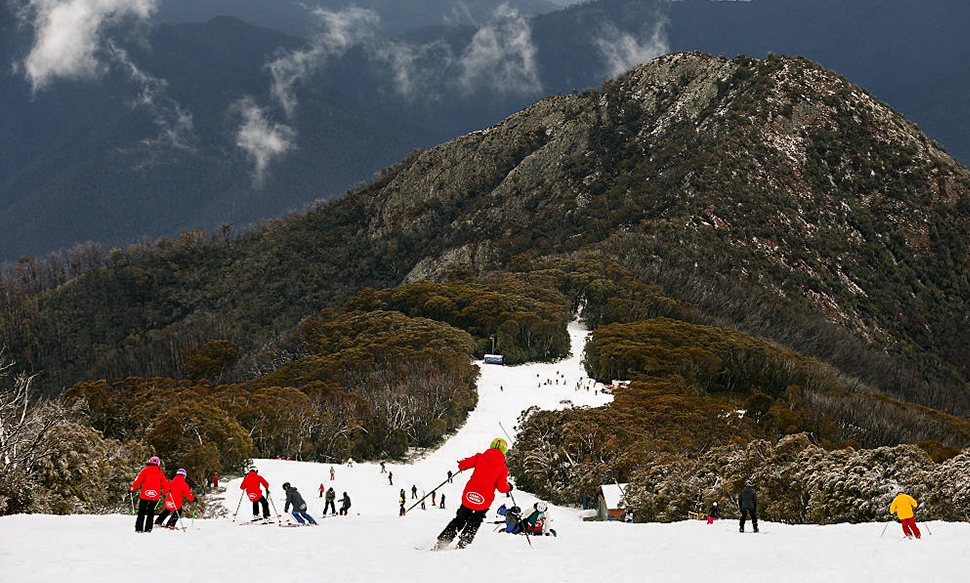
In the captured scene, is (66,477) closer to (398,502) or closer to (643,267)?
(398,502)

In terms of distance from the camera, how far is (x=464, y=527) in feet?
58.6

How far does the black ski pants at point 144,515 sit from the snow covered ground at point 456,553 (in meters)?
0.32

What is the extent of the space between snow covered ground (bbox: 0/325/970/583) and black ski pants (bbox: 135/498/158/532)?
0.32 meters

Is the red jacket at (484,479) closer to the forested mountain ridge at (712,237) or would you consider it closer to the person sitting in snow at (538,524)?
the person sitting in snow at (538,524)

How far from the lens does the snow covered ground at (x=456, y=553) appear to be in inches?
611

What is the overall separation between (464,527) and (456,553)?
1.99 ft

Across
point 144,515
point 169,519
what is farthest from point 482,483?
point 169,519

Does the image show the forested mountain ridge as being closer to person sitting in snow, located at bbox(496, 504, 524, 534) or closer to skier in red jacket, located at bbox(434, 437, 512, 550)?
person sitting in snow, located at bbox(496, 504, 524, 534)

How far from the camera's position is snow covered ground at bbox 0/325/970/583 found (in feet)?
51.0

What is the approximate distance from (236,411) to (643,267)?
74.1m

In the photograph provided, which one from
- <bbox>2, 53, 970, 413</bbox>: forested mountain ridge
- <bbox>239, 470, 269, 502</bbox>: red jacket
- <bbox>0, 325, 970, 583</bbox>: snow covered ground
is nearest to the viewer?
<bbox>0, 325, 970, 583</bbox>: snow covered ground

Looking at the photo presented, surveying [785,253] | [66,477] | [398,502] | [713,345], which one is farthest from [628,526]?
[785,253]

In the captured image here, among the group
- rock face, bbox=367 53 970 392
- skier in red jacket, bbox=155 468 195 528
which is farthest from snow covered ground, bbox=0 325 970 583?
rock face, bbox=367 53 970 392

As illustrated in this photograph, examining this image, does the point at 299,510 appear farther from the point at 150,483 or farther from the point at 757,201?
the point at 757,201
